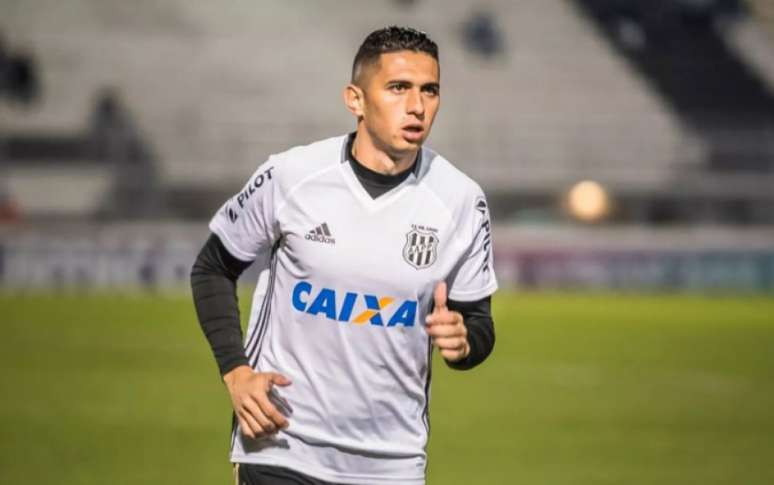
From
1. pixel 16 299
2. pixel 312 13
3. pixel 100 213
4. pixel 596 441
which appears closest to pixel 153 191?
pixel 100 213

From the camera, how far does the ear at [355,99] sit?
4.69 metres

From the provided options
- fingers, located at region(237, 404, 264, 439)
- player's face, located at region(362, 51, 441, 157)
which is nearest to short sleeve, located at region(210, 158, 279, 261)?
player's face, located at region(362, 51, 441, 157)

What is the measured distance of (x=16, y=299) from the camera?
21.8m

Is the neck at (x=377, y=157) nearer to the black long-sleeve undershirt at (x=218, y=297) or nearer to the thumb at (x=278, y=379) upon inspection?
the black long-sleeve undershirt at (x=218, y=297)

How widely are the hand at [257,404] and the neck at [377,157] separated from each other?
718 millimetres

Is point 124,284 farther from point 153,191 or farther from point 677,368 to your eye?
point 677,368

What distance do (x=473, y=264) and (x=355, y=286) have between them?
0.43 meters

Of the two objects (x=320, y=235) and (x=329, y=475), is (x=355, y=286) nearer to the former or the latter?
(x=320, y=235)

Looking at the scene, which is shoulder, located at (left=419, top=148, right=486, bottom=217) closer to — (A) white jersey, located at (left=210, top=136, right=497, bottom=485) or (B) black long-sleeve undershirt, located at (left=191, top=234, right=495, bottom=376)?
(A) white jersey, located at (left=210, top=136, right=497, bottom=485)

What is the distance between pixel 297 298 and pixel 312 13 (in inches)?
1183

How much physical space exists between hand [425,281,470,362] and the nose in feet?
1.75

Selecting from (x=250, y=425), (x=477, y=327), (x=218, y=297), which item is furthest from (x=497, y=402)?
(x=250, y=425)

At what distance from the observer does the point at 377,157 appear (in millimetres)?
4738

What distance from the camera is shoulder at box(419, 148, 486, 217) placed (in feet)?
15.8
